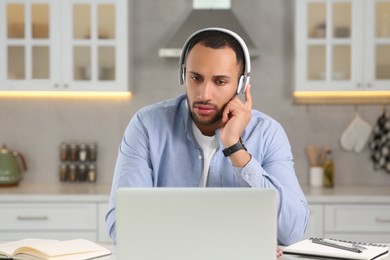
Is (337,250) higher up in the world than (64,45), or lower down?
lower down

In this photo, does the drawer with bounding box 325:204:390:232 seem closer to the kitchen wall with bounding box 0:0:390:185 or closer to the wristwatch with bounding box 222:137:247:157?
the kitchen wall with bounding box 0:0:390:185

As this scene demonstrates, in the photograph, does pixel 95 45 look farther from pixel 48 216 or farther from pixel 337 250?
pixel 337 250

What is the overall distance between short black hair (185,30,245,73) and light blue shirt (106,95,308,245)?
Answer: 0.27 metres

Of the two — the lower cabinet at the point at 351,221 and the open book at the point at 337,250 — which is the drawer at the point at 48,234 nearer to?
the lower cabinet at the point at 351,221

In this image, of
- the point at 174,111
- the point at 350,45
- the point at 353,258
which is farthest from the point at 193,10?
the point at 353,258

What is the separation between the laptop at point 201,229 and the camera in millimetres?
1440

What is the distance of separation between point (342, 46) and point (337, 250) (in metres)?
2.37

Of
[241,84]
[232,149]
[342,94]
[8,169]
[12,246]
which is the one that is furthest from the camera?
[342,94]

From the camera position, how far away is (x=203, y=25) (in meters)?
4.11

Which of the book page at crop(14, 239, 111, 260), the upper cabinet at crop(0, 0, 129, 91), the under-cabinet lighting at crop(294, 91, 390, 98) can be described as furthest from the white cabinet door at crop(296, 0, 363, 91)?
the book page at crop(14, 239, 111, 260)

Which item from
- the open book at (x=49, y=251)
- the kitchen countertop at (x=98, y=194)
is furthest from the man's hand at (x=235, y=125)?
the kitchen countertop at (x=98, y=194)

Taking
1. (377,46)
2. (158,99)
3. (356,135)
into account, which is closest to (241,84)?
(377,46)

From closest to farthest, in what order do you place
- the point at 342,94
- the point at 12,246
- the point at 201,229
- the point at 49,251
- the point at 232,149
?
the point at 201,229, the point at 49,251, the point at 12,246, the point at 232,149, the point at 342,94

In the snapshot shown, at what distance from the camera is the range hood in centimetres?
405
